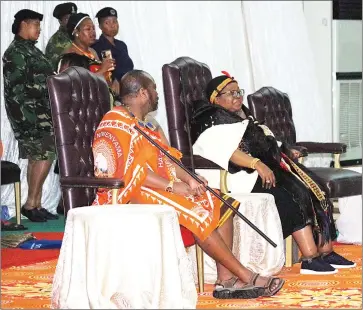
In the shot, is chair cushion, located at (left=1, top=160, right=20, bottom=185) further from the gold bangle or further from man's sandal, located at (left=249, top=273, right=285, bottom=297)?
man's sandal, located at (left=249, top=273, right=285, bottom=297)

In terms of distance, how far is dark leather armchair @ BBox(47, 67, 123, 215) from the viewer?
5805mm

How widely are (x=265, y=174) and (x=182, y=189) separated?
36.1 inches

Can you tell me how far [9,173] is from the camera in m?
Result: 8.20

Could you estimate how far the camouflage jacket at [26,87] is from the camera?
8.55 metres

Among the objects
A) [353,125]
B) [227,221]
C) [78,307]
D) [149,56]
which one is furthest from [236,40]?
[78,307]

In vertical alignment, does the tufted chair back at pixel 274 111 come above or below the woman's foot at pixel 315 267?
above

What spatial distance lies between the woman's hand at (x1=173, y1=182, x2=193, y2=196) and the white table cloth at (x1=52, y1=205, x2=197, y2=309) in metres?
0.36

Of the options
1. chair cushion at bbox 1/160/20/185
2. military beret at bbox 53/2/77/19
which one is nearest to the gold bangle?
chair cushion at bbox 1/160/20/185

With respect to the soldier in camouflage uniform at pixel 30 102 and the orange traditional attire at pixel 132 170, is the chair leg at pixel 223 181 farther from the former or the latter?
the soldier in camouflage uniform at pixel 30 102

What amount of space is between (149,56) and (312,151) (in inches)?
87.4

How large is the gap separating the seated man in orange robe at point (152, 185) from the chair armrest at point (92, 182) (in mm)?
139

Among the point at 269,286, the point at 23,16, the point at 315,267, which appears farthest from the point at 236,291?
the point at 23,16

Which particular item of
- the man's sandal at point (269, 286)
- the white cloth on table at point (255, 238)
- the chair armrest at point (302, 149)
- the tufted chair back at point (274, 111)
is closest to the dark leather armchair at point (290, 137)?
the tufted chair back at point (274, 111)

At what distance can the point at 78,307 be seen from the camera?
530cm
